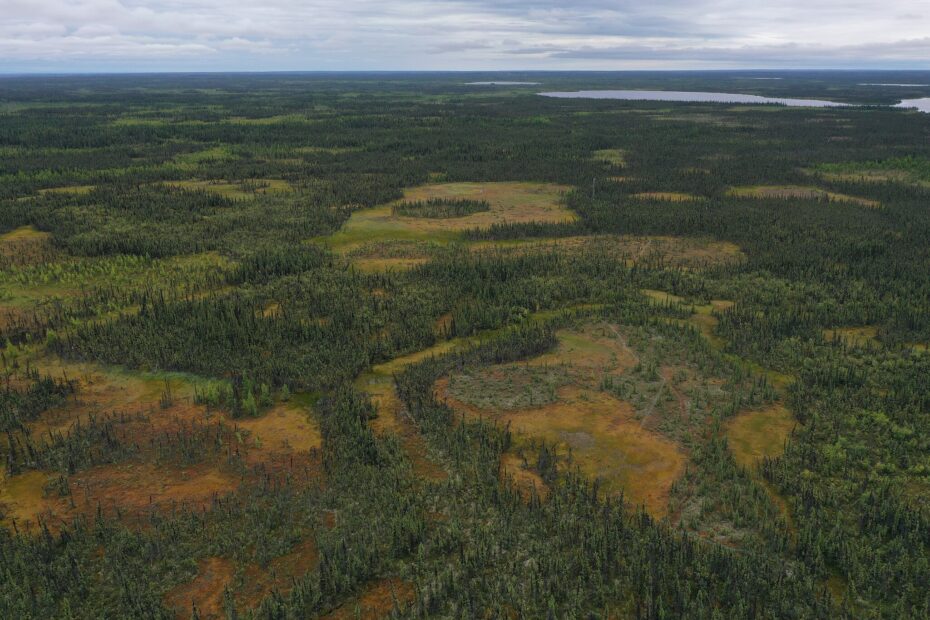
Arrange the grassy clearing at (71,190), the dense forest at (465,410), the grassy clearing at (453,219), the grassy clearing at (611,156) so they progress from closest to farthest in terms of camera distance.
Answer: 1. the dense forest at (465,410)
2. the grassy clearing at (453,219)
3. the grassy clearing at (71,190)
4. the grassy clearing at (611,156)

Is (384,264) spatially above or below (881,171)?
below

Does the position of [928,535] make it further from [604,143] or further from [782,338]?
[604,143]

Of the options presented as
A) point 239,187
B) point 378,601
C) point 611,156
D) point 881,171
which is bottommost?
point 378,601

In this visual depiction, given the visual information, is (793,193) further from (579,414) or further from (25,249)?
(25,249)

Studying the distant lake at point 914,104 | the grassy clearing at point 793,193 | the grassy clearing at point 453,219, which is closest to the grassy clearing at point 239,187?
the grassy clearing at point 453,219

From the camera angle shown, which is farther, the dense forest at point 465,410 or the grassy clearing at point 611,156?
the grassy clearing at point 611,156

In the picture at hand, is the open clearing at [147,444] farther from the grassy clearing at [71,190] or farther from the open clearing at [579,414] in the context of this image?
the grassy clearing at [71,190]

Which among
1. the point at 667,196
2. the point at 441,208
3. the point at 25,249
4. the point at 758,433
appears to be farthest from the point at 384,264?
the point at 667,196

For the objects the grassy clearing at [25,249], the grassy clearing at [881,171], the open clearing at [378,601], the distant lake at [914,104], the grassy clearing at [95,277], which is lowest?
the open clearing at [378,601]
